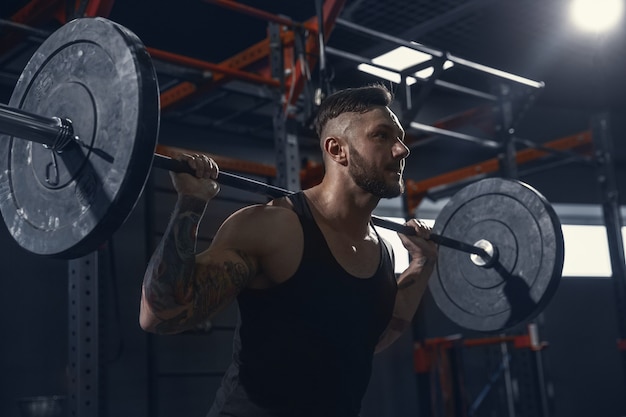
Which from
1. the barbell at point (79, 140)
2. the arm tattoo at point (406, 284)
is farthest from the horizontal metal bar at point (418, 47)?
the barbell at point (79, 140)

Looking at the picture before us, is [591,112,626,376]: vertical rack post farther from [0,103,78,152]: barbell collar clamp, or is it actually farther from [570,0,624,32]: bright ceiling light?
[0,103,78,152]: barbell collar clamp

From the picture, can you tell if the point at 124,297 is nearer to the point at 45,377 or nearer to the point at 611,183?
the point at 45,377

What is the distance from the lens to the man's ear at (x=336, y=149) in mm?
1966

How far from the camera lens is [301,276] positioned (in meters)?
1.76

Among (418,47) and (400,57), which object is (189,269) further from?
(400,57)

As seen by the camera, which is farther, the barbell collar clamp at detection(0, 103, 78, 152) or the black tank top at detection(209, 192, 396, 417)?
the black tank top at detection(209, 192, 396, 417)

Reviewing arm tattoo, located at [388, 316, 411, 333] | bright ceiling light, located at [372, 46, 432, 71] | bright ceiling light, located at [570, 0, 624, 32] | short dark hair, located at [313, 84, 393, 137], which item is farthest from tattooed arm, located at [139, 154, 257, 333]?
bright ceiling light, located at [570, 0, 624, 32]

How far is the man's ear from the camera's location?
6.45ft

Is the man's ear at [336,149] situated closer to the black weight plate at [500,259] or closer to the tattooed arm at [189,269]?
the tattooed arm at [189,269]

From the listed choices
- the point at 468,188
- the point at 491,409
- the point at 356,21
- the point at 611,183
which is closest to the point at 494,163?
the point at 611,183

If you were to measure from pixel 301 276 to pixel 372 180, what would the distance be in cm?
32

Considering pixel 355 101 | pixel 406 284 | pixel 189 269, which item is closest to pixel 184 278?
pixel 189 269

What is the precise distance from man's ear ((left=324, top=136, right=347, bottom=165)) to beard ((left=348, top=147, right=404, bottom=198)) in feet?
0.14

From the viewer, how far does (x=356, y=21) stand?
480 cm
